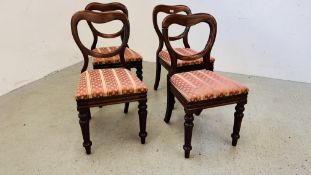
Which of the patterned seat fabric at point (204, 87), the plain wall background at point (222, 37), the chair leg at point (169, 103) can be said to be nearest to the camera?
the patterned seat fabric at point (204, 87)

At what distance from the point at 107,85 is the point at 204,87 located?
2.00 feet

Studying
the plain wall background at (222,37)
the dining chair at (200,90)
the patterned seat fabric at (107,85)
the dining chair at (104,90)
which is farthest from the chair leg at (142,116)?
the plain wall background at (222,37)

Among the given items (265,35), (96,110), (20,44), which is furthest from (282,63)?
(20,44)

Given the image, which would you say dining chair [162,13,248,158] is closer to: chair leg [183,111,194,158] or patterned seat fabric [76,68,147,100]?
chair leg [183,111,194,158]

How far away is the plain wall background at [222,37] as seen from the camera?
2676 mm

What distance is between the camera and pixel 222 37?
10.2ft

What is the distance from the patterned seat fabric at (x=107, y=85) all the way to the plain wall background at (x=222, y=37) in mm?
1321

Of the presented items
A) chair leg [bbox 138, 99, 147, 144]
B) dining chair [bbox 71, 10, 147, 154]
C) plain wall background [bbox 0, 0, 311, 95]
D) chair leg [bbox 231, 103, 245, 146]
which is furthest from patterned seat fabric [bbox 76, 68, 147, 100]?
plain wall background [bbox 0, 0, 311, 95]

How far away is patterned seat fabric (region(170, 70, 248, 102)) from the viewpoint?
1.54m

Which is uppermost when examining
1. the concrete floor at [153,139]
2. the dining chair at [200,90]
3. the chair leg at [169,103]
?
the dining chair at [200,90]

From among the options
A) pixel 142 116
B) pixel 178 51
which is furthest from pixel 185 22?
pixel 142 116

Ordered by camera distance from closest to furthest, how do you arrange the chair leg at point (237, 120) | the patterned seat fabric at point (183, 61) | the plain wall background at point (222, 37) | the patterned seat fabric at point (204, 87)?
the patterned seat fabric at point (204, 87), the chair leg at point (237, 120), the patterned seat fabric at point (183, 61), the plain wall background at point (222, 37)

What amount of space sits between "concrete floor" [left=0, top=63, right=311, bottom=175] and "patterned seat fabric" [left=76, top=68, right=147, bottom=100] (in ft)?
1.41

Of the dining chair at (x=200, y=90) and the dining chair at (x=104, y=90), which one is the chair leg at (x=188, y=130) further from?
the dining chair at (x=104, y=90)
